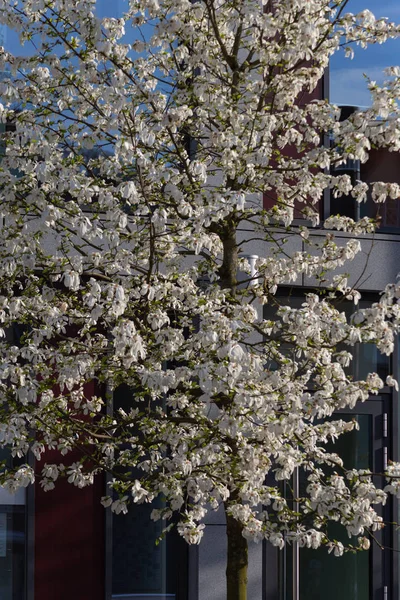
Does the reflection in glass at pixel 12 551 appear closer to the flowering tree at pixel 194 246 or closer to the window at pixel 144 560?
the window at pixel 144 560

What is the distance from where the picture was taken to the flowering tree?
19.2 feet

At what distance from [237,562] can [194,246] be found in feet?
7.14

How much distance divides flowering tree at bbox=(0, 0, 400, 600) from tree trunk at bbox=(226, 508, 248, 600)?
11 mm

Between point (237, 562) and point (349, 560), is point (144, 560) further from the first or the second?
point (237, 562)

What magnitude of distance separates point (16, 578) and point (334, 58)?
6244 mm

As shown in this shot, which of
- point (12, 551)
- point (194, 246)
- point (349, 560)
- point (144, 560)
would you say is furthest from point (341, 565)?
point (194, 246)

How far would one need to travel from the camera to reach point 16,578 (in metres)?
9.20

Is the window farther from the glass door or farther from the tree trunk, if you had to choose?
the tree trunk

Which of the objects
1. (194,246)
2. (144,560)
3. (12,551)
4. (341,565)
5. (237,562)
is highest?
(194,246)

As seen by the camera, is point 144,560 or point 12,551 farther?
point 144,560

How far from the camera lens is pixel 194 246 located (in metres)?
5.93

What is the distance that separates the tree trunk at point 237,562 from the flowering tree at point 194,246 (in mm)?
11

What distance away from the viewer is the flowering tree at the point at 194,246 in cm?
584

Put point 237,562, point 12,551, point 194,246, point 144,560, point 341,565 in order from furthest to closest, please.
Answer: point 341,565
point 144,560
point 12,551
point 237,562
point 194,246
